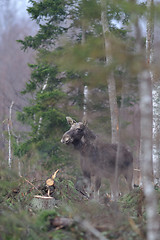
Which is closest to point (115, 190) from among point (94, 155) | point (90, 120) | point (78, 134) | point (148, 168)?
point (148, 168)

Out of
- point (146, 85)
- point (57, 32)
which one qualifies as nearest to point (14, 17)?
point (57, 32)

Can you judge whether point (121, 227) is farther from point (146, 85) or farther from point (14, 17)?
point (14, 17)

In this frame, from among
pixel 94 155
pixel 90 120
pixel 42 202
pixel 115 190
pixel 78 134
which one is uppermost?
pixel 90 120

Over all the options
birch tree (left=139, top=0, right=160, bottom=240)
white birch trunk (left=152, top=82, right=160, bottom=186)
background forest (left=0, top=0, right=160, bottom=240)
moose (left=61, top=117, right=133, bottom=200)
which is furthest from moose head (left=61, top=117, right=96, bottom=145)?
birch tree (left=139, top=0, right=160, bottom=240)

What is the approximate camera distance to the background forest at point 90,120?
4.54 metres

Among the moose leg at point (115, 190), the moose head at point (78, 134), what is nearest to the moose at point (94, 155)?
the moose head at point (78, 134)

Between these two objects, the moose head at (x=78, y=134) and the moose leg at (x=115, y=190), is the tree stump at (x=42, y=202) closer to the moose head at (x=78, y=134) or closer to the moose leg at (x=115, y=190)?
the moose leg at (x=115, y=190)

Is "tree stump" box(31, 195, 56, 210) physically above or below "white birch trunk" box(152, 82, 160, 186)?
below

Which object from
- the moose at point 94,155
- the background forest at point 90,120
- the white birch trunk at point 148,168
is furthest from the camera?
the moose at point 94,155

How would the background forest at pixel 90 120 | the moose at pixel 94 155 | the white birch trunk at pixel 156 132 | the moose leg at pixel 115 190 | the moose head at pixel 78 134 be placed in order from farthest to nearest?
the moose at pixel 94 155
the moose head at pixel 78 134
the white birch trunk at pixel 156 132
the moose leg at pixel 115 190
the background forest at pixel 90 120

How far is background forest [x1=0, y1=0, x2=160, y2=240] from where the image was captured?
14.9 ft

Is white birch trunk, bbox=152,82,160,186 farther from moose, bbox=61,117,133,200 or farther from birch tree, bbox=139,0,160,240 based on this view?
birch tree, bbox=139,0,160,240

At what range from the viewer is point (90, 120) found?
1611cm

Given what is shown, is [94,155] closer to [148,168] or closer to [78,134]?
[78,134]
